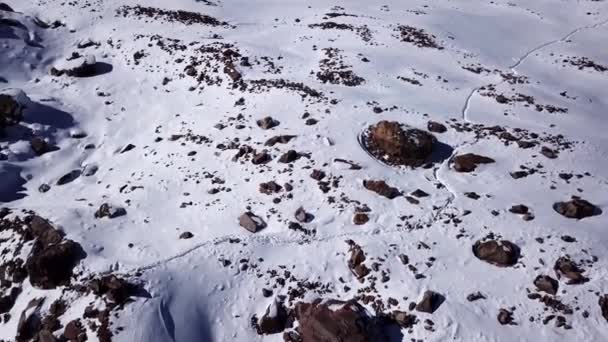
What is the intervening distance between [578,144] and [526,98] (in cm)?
445

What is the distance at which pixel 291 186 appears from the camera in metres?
16.5

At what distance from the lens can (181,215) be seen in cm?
1627

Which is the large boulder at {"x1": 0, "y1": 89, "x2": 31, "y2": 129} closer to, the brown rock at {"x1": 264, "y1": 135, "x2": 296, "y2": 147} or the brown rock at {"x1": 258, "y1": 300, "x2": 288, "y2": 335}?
the brown rock at {"x1": 264, "y1": 135, "x2": 296, "y2": 147}

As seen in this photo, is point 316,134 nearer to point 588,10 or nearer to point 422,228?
point 422,228

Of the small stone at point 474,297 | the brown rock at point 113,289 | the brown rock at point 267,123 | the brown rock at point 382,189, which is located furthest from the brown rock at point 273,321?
the brown rock at point 267,123

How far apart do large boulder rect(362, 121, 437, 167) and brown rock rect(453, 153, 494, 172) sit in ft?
3.48

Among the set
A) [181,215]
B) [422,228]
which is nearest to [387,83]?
[422,228]

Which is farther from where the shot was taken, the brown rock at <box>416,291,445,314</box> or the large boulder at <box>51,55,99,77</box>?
the large boulder at <box>51,55,99,77</box>

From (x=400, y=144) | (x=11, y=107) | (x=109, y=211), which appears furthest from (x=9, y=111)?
(x=400, y=144)

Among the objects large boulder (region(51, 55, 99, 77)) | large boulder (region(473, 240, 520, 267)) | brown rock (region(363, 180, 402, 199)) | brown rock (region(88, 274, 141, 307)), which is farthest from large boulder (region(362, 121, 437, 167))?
large boulder (region(51, 55, 99, 77))

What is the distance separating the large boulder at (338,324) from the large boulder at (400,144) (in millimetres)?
6425

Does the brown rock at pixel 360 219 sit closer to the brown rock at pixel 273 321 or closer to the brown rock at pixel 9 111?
the brown rock at pixel 273 321

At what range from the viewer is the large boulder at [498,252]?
13695mm

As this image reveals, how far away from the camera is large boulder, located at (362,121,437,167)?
17359 mm
